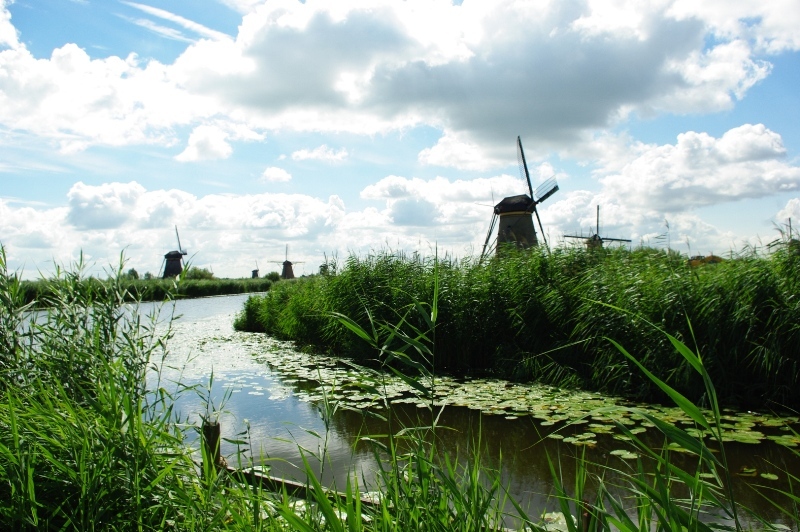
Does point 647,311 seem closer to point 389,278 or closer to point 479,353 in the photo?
point 479,353

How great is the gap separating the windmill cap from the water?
1486cm

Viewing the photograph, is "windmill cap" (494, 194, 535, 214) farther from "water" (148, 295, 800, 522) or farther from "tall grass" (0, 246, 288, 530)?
"tall grass" (0, 246, 288, 530)

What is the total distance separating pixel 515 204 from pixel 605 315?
674 inches

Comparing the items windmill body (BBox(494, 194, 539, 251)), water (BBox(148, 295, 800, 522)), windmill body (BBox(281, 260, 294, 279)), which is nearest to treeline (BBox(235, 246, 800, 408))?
water (BBox(148, 295, 800, 522))

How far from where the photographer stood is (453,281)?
33.6ft

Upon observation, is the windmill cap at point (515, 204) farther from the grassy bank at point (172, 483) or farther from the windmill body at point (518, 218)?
the grassy bank at point (172, 483)

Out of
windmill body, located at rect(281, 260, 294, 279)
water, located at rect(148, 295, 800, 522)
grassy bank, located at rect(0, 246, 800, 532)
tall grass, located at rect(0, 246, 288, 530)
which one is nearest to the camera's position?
grassy bank, located at rect(0, 246, 800, 532)

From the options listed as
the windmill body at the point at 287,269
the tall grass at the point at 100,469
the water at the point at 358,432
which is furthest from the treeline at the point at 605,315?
the windmill body at the point at 287,269

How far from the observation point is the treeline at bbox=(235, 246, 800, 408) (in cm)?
671

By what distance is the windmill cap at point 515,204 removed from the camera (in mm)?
24422

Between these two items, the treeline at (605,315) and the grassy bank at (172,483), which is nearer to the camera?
the grassy bank at (172,483)

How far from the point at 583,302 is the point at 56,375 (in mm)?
6773

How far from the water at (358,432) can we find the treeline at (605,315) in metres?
0.77

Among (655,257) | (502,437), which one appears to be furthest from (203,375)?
(655,257)
